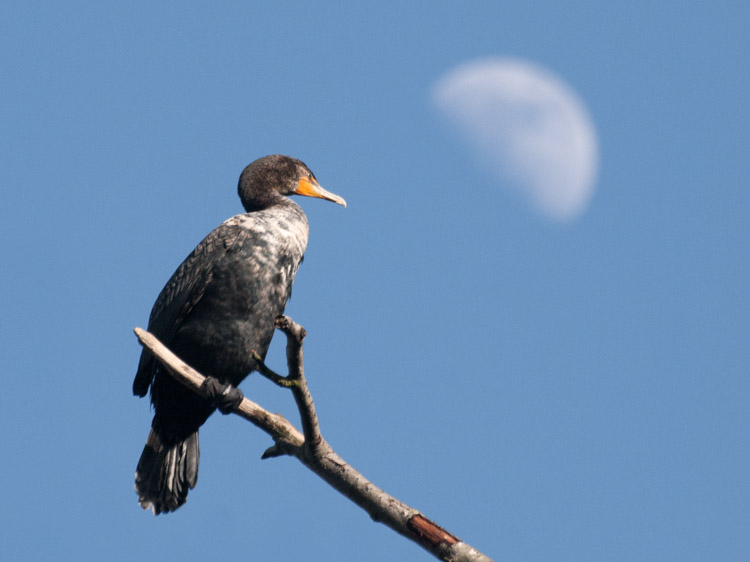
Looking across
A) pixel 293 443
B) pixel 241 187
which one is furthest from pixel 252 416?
pixel 241 187

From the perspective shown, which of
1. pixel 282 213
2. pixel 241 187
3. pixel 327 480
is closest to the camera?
pixel 327 480

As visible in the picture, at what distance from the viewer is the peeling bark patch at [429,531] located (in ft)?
14.0

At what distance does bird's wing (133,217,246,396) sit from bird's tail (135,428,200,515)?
1.35 ft

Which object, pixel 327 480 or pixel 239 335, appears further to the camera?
pixel 239 335

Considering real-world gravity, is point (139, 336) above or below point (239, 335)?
below

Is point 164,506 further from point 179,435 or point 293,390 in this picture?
point 293,390

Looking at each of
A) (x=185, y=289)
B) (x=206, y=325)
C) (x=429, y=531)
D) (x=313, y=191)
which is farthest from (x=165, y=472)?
(x=313, y=191)

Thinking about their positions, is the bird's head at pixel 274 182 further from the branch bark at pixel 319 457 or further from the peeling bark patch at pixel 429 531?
the peeling bark patch at pixel 429 531

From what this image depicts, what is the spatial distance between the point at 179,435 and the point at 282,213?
1.68 meters

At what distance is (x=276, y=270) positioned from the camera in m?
5.78

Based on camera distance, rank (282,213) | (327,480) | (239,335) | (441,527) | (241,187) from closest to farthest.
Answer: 1. (441,527)
2. (327,480)
3. (239,335)
4. (282,213)
5. (241,187)

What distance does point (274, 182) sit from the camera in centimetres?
685

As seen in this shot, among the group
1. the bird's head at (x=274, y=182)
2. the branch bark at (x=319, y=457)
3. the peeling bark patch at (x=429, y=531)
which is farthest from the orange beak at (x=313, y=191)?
the peeling bark patch at (x=429, y=531)

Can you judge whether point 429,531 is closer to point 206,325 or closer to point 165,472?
point 206,325
